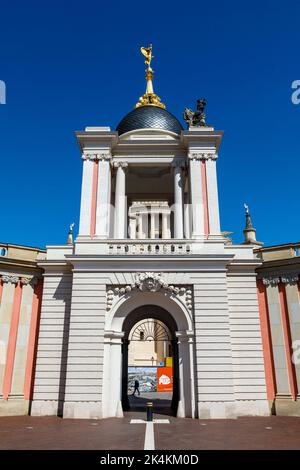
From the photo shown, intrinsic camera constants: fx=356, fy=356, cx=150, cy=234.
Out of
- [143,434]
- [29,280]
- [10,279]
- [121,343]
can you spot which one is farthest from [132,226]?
[143,434]

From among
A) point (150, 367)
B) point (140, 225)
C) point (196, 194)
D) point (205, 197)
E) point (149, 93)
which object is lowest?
point (150, 367)

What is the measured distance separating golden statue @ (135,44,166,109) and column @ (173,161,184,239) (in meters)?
7.05

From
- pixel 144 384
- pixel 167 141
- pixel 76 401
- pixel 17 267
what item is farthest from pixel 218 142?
pixel 144 384

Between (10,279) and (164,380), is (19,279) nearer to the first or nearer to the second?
(10,279)

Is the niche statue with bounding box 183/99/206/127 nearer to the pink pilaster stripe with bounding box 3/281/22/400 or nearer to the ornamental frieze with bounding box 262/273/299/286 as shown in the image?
the ornamental frieze with bounding box 262/273/299/286

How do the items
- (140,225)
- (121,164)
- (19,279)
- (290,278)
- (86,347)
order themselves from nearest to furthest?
(86,347) < (290,278) < (19,279) < (121,164) < (140,225)

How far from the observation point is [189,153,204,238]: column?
62.6 ft

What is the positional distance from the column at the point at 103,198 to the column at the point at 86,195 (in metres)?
0.46

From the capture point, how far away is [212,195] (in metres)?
19.7

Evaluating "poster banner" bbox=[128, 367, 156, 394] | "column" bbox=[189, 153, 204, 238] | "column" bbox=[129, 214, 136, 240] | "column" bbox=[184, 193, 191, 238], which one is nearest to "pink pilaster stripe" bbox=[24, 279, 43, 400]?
"column" bbox=[184, 193, 191, 238]

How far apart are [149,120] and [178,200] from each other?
6.20 meters

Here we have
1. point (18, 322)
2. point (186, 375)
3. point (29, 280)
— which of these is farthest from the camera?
point (29, 280)

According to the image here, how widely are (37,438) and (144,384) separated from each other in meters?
25.1

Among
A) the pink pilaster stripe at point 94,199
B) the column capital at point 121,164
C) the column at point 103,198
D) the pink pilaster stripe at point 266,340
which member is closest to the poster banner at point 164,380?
the pink pilaster stripe at point 266,340
